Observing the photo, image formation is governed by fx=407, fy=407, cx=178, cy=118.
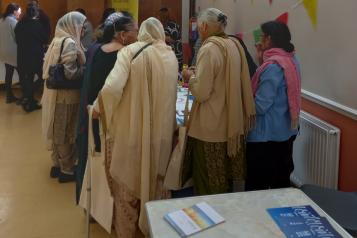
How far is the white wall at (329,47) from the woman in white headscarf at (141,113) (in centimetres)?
96

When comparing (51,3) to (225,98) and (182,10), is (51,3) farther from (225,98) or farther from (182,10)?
(225,98)

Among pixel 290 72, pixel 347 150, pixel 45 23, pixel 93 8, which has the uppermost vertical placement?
pixel 93 8

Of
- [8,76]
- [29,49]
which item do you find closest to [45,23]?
[29,49]

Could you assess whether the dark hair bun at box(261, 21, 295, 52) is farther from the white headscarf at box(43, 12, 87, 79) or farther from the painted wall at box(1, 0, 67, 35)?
the painted wall at box(1, 0, 67, 35)

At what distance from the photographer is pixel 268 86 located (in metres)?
2.27

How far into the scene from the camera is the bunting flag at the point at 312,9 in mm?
2654

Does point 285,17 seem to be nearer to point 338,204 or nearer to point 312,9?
point 312,9

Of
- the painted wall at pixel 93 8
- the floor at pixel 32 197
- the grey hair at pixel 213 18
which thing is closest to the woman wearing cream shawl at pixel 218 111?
the grey hair at pixel 213 18

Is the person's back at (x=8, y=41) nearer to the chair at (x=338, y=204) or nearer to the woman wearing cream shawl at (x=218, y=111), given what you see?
the woman wearing cream shawl at (x=218, y=111)

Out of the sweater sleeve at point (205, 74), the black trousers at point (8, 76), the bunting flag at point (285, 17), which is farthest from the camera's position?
Answer: the black trousers at point (8, 76)

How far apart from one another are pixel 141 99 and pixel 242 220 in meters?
1.18

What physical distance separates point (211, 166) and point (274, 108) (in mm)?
492

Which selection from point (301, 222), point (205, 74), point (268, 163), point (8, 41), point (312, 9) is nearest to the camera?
point (301, 222)

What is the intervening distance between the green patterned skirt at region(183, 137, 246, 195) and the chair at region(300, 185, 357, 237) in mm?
548
